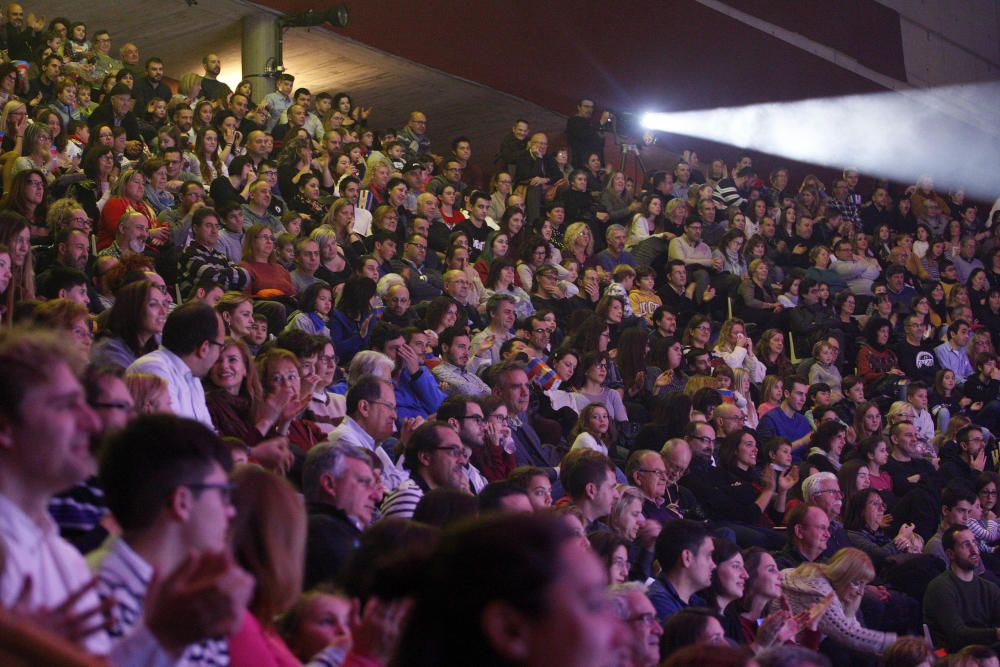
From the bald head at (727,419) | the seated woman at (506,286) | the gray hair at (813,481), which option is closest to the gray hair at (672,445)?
the gray hair at (813,481)

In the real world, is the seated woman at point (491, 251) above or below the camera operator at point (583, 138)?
below

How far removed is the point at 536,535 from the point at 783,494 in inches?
211

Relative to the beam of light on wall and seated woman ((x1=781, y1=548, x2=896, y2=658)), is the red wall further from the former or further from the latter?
seated woman ((x1=781, y1=548, x2=896, y2=658))

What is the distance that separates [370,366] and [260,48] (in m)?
5.98

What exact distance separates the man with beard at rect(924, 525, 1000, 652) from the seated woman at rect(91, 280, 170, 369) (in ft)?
11.6

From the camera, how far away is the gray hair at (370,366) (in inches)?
209

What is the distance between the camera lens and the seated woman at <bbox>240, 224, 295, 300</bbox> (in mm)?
6547

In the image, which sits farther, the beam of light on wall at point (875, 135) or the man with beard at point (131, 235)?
the beam of light on wall at point (875, 135)

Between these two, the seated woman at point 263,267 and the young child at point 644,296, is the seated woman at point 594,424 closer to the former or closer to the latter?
the seated woman at point 263,267

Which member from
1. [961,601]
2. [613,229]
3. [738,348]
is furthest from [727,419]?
[613,229]

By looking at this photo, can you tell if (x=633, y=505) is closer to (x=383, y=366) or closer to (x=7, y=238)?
(x=383, y=366)

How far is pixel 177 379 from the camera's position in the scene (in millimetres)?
3883

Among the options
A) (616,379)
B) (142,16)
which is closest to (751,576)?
(616,379)

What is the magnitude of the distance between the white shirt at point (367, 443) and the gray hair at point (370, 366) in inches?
26.6
